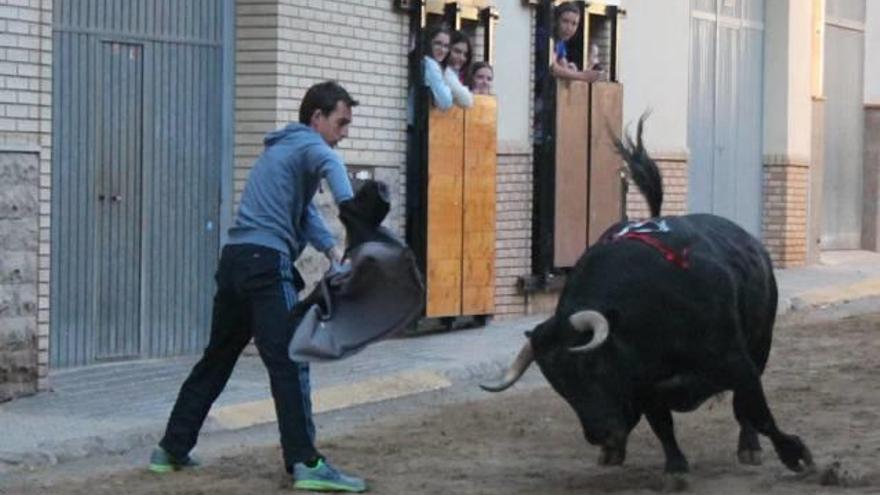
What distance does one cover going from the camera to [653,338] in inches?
387

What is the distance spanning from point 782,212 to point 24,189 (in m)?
13.1

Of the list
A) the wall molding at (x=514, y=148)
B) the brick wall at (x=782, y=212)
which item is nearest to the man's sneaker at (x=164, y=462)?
the wall molding at (x=514, y=148)

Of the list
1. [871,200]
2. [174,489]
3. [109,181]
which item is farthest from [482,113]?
[871,200]

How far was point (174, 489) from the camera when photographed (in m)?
10.0

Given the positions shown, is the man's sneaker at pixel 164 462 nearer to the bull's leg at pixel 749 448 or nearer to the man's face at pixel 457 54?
the bull's leg at pixel 749 448

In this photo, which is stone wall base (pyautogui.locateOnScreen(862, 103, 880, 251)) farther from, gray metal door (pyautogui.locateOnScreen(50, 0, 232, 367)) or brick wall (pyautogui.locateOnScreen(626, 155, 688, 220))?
gray metal door (pyautogui.locateOnScreen(50, 0, 232, 367))

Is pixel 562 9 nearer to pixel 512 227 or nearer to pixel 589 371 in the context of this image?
pixel 512 227

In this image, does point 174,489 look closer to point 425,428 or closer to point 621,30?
point 425,428

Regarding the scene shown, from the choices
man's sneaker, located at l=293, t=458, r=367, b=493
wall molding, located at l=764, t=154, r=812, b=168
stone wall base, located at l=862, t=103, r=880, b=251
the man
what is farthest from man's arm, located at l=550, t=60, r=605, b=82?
stone wall base, located at l=862, t=103, r=880, b=251

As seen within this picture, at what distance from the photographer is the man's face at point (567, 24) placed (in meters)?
18.7

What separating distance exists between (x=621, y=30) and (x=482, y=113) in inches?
134

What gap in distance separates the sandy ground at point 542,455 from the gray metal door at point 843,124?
12323mm

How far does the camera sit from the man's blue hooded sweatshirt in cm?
996

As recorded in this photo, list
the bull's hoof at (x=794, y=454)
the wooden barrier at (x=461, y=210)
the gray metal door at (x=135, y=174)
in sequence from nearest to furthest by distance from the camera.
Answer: the bull's hoof at (x=794, y=454), the gray metal door at (x=135, y=174), the wooden barrier at (x=461, y=210)
